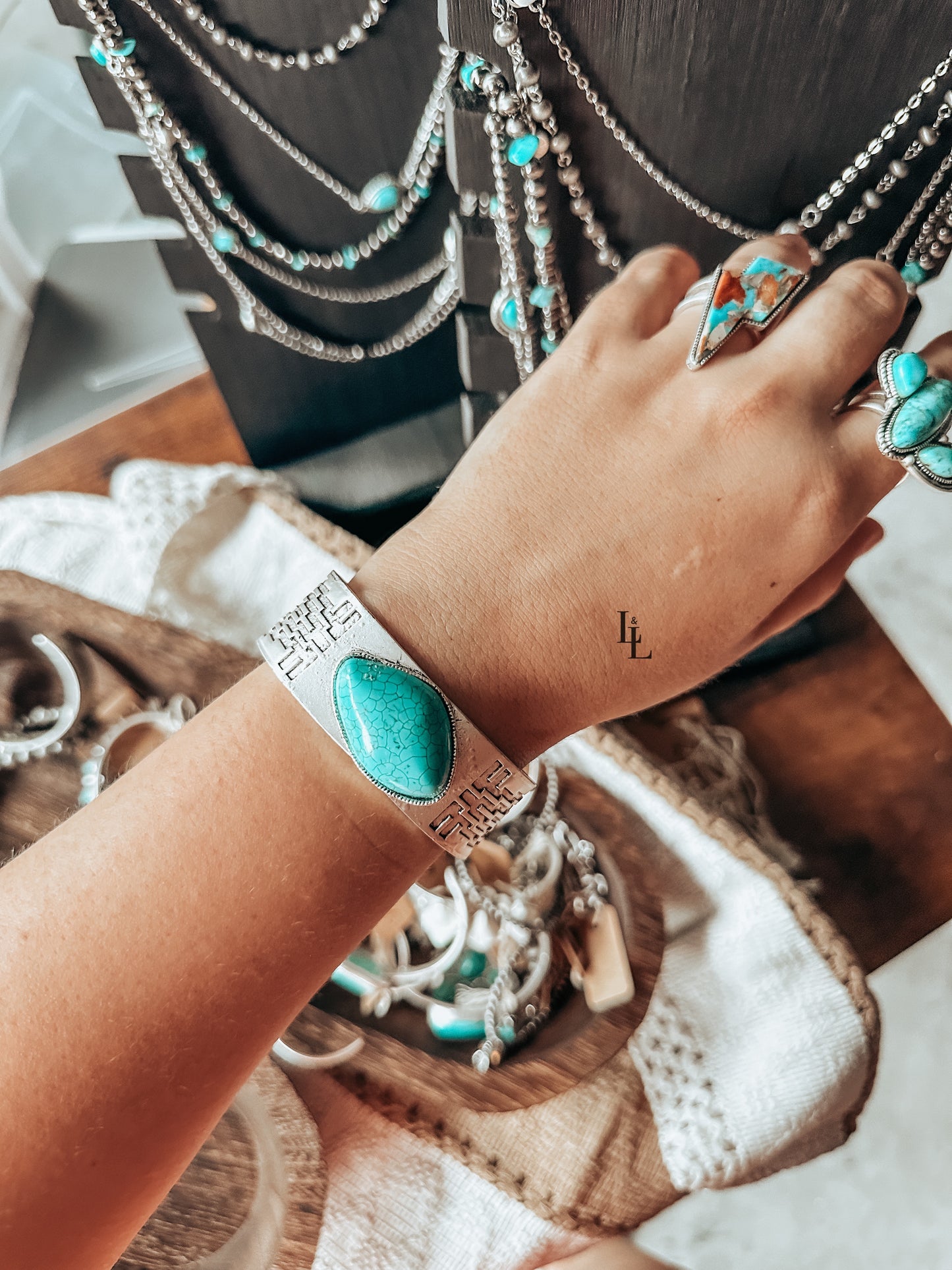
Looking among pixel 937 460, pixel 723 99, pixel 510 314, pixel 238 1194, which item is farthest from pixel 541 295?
pixel 238 1194

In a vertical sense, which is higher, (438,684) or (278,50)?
(278,50)

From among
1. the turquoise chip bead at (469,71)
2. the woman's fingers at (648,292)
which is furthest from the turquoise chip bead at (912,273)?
the turquoise chip bead at (469,71)

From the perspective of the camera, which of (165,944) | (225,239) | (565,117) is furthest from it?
(225,239)

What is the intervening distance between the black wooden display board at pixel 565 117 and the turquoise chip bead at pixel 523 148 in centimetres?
2

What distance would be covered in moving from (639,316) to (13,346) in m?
1.01

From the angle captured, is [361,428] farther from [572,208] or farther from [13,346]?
[13,346]

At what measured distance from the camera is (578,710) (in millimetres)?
375

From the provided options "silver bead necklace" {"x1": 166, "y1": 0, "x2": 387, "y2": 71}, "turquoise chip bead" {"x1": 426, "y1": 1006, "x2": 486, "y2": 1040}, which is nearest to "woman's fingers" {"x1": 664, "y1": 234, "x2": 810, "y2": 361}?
"silver bead necklace" {"x1": 166, "y1": 0, "x2": 387, "y2": 71}

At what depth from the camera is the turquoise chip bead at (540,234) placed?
43 cm

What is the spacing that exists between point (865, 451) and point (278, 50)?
0.35m

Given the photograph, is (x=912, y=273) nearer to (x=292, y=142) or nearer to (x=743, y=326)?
(x=743, y=326)

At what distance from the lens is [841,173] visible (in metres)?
0.40

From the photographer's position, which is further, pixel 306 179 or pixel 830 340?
pixel 306 179

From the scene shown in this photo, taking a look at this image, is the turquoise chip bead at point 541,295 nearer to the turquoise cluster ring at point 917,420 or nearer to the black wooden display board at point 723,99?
the black wooden display board at point 723,99
